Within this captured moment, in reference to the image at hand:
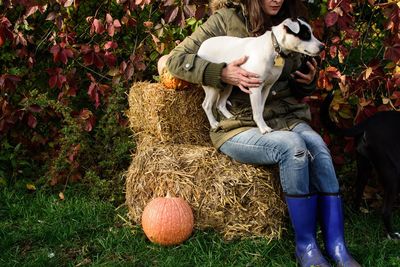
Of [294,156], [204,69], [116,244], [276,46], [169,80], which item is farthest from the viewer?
[169,80]

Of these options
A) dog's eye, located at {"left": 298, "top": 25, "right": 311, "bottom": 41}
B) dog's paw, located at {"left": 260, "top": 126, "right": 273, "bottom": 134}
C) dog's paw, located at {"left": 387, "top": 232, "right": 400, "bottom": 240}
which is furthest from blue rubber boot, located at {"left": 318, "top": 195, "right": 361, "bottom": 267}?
dog's eye, located at {"left": 298, "top": 25, "right": 311, "bottom": 41}

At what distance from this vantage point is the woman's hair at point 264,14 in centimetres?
351

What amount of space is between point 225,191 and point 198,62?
77 cm

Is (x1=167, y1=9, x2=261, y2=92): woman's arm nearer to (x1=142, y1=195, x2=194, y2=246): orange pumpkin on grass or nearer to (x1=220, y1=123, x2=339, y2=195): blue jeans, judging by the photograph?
(x1=220, y1=123, x2=339, y2=195): blue jeans

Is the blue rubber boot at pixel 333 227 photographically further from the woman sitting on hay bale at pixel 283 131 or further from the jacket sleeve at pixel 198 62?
the jacket sleeve at pixel 198 62

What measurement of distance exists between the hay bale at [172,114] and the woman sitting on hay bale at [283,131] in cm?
30

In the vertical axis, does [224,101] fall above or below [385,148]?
above

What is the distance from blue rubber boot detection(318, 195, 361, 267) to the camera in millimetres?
3103

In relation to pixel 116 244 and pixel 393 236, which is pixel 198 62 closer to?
pixel 116 244

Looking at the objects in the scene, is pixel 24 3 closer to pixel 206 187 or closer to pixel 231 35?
pixel 231 35

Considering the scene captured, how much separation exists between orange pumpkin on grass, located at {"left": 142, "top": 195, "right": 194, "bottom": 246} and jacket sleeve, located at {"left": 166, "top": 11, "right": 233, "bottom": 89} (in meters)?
0.72

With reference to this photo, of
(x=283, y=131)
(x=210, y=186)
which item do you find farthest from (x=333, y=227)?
(x=210, y=186)

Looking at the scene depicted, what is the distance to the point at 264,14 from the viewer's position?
3.58 metres

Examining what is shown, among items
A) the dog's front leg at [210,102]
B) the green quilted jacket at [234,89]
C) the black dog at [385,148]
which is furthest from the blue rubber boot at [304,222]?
the dog's front leg at [210,102]
